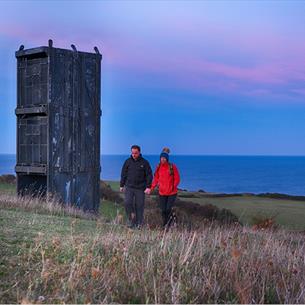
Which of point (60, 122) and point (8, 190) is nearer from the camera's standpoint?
point (60, 122)

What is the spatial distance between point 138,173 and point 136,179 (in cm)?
15

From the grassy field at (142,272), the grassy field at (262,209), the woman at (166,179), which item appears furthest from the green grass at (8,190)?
the grassy field at (142,272)

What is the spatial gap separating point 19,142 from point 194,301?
583 inches

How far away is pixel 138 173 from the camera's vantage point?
46.2 ft

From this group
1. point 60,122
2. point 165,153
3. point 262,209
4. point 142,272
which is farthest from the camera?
point 262,209

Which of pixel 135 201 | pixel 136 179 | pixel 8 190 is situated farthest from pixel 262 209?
pixel 136 179

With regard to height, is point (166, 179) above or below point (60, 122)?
below

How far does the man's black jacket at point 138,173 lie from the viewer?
14094 millimetres

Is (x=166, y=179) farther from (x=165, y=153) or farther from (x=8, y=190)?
(x=8, y=190)

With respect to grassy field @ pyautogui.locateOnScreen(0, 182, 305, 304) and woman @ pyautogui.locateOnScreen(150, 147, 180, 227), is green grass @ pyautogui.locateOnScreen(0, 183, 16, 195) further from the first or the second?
grassy field @ pyautogui.locateOnScreen(0, 182, 305, 304)

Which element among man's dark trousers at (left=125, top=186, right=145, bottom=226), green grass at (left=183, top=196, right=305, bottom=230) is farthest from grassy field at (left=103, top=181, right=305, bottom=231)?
man's dark trousers at (left=125, top=186, right=145, bottom=226)

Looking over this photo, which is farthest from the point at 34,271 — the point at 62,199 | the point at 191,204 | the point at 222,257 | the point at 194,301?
the point at 191,204

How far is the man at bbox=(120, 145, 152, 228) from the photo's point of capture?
14094 mm

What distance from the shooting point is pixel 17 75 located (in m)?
19.8
